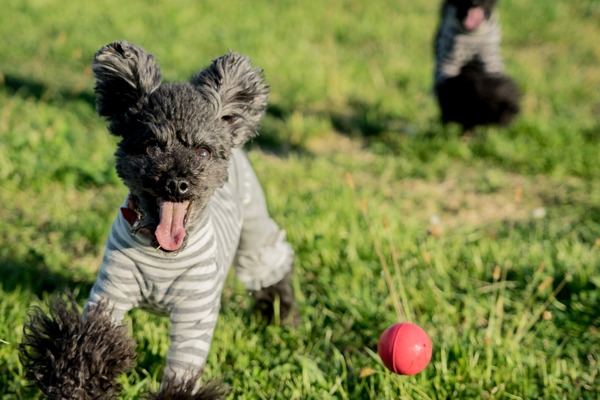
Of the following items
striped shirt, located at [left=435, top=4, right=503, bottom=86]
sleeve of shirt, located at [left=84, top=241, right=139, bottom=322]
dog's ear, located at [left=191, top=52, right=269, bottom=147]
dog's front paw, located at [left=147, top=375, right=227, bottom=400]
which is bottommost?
dog's front paw, located at [left=147, top=375, right=227, bottom=400]

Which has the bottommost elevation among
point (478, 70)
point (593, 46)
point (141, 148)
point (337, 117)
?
point (141, 148)

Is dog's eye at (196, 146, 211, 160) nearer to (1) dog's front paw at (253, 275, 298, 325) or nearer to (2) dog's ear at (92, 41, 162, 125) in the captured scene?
(2) dog's ear at (92, 41, 162, 125)

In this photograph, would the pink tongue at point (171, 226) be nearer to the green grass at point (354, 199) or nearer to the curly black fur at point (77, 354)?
the curly black fur at point (77, 354)

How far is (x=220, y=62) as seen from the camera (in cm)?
293

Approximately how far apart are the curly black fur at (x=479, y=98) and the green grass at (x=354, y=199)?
19 cm

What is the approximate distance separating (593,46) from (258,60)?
454 cm

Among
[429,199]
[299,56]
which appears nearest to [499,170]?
[429,199]

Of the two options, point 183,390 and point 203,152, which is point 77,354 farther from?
point 203,152

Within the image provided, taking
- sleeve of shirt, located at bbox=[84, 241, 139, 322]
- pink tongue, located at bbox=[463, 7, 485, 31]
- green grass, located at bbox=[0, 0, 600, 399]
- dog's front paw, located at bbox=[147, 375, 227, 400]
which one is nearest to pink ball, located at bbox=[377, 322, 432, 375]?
green grass, located at bbox=[0, 0, 600, 399]

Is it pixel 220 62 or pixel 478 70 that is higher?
pixel 478 70

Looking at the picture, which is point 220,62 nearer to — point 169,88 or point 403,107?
point 169,88

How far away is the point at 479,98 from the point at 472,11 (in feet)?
2.47

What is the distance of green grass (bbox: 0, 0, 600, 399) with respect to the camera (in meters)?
3.46

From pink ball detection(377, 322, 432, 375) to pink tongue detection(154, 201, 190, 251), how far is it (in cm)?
99
